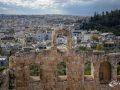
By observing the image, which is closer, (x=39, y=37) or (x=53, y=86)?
(x=53, y=86)

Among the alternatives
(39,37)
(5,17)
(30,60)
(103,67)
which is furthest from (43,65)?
(5,17)

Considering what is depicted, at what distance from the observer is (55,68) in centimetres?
2220

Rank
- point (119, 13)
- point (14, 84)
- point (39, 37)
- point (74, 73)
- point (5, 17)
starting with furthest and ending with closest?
point (5, 17), point (39, 37), point (119, 13), point (74, 73), point (14, 84)

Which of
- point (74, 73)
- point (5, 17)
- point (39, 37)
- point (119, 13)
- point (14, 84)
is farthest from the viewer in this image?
point (5, 17)

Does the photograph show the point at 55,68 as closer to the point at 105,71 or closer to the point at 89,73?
the point at 105,71

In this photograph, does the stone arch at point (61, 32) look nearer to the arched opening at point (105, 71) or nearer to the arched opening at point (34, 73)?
the arched opening at point (34, 73)

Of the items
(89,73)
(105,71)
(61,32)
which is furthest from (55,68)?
(89,73)

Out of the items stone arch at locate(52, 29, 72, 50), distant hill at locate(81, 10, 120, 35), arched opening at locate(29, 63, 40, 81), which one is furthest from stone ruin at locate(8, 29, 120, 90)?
distant hill at locate(81, 10, 120, 35)

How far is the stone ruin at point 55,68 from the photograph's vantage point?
2188 centimetres

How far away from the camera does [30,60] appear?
2189 centimetres

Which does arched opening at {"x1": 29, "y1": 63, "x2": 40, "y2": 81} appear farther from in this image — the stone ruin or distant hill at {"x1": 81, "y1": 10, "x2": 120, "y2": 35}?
distant hill at {"x1": 81, "y1": 10, "x2": 120, "y2": 35}

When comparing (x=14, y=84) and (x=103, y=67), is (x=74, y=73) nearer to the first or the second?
(x=103, y=67)

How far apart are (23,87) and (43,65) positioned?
1.87 metres

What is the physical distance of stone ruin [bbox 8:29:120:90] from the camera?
21.9 m
